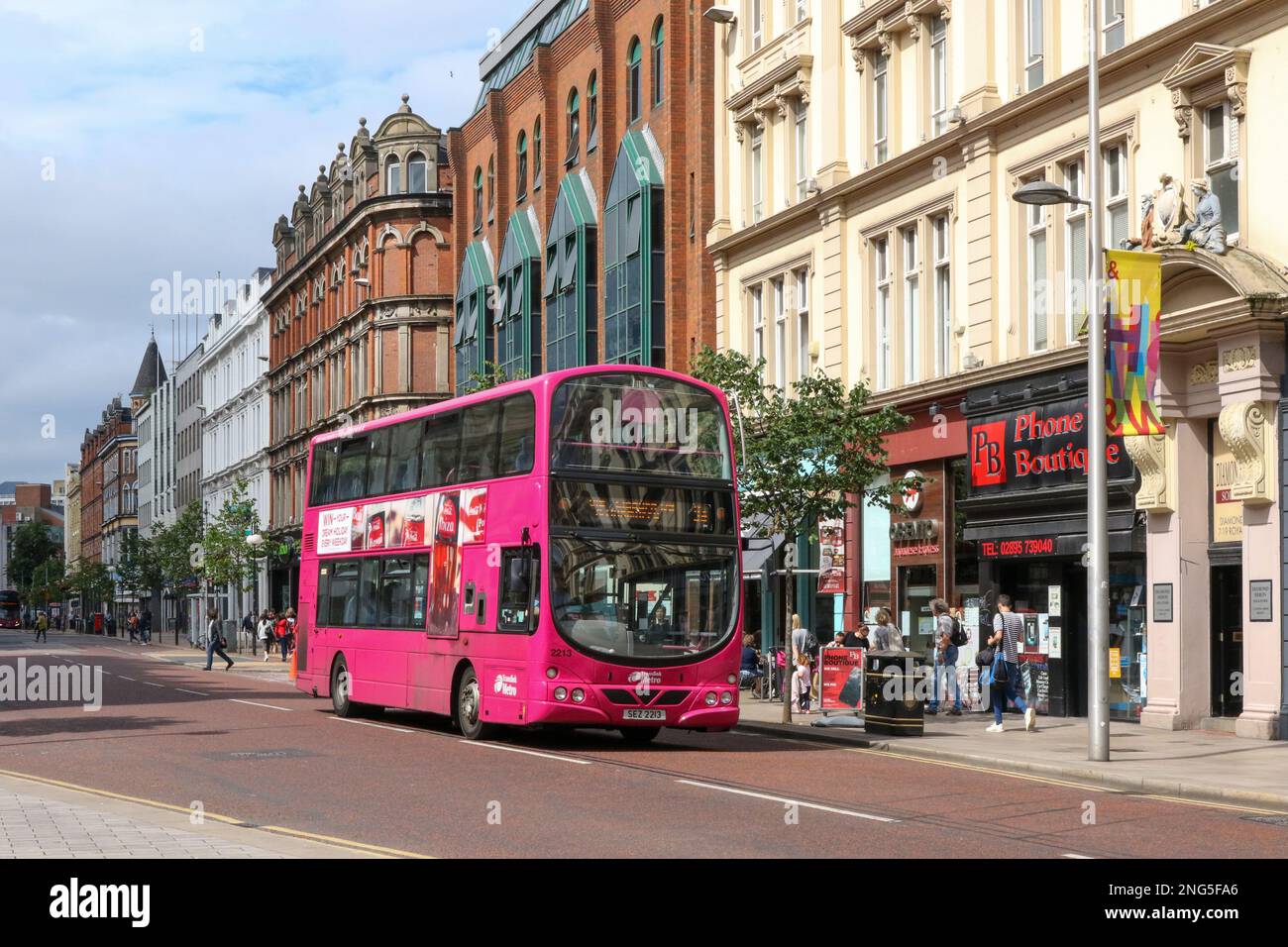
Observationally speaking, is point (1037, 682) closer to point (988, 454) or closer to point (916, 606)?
point (988, 454)

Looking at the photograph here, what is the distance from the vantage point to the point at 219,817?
13.6 m

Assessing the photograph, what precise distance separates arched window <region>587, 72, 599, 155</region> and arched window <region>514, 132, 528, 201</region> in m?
5.56

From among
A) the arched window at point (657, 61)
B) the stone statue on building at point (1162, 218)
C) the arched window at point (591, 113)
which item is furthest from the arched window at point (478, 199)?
the stone statue on building at point (1162, 218)

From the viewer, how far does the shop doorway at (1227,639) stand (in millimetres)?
22969

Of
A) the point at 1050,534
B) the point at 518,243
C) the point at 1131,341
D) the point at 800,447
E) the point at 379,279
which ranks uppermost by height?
the point at 379,279

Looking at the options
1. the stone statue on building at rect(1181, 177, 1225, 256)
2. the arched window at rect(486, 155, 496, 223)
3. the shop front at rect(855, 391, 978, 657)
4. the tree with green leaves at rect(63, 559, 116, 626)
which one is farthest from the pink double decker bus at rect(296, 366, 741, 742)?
the tree with green leaves at rect(63, 559, 116, 626)

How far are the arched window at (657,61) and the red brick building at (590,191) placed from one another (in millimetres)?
52

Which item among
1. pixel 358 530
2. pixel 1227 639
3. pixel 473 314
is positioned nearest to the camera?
pixel 1227 639

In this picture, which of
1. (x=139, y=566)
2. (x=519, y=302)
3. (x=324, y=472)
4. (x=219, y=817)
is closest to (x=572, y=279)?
(x=519, y=302)

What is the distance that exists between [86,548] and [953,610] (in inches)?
6903

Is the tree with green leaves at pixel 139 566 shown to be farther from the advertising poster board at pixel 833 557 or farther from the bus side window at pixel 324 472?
the bus side window at pixel 324 472

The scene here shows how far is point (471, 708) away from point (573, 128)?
29.3 meters

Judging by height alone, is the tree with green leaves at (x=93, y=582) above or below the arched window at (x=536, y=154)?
below
